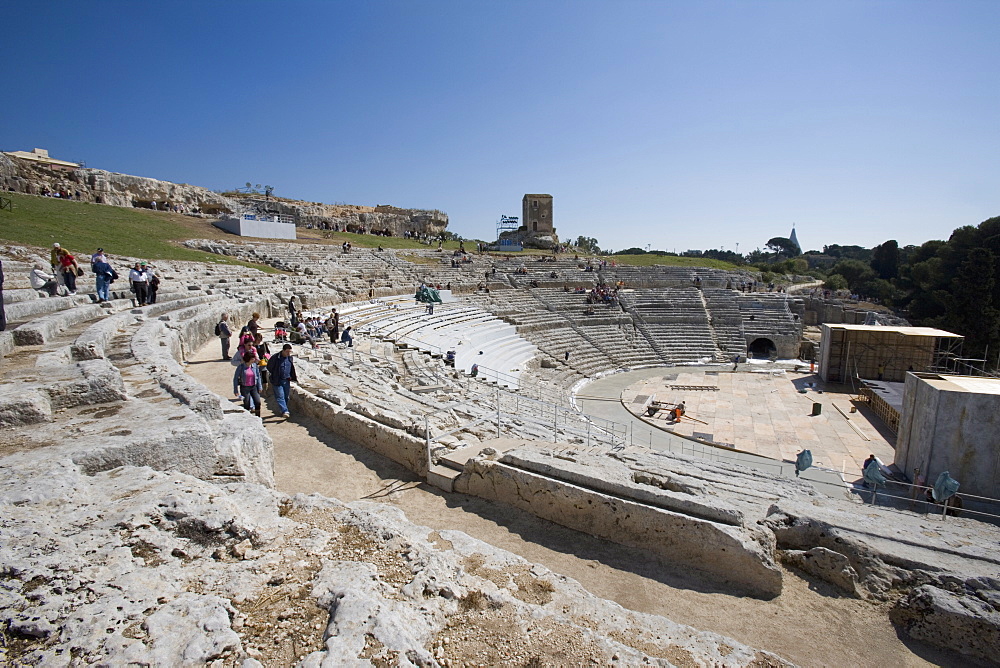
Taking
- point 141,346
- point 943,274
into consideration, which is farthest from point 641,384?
point 943,274

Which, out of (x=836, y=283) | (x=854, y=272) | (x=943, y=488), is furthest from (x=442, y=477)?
(x=854, y=272)

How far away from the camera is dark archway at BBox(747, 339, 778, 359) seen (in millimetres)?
27995

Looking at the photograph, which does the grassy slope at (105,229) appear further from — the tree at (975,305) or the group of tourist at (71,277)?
the tree at (975,305)

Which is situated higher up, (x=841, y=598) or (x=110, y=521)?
(x=110, y=521)

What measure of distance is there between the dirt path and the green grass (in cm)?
1660

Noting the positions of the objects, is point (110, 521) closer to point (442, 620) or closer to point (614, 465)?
point (442, 620)

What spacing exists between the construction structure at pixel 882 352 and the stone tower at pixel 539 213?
3726 centimetres

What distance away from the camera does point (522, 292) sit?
30.0 metres

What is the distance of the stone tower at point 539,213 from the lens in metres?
54.6

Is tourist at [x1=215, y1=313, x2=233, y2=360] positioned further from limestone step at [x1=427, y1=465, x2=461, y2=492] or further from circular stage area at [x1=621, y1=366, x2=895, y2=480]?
circular stage area at [x1=621, y1=366, x2=895, y2=480]

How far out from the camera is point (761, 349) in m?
29.2

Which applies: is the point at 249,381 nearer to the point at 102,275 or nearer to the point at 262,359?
the point at 262,359

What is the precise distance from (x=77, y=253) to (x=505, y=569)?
19.4m

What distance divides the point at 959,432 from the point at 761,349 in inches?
863
